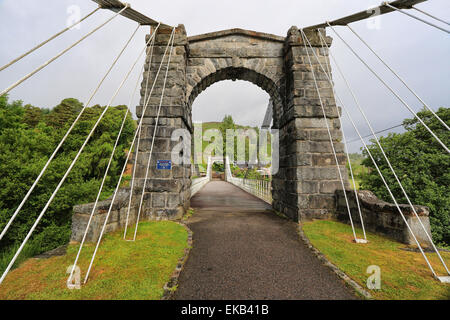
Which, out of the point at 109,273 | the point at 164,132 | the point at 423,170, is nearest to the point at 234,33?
the point at 164,132

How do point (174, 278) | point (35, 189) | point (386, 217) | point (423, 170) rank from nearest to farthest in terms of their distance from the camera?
point (174, 278) → point (386, 217) → point (35, 189) → point (423, 170)

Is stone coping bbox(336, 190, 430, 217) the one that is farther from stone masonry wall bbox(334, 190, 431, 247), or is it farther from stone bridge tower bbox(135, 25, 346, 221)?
stone bridge tower bbox(135, 25, 346, 221)

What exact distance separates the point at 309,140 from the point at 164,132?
13.3 ft

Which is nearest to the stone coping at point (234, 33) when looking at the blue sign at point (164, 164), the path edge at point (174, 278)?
the blue sign at point (164, 164)

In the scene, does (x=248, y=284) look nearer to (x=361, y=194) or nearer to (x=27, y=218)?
(x=361, y=194)

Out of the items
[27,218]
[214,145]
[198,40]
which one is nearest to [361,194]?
[198,40]

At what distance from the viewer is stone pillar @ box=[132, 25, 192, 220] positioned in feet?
16.2

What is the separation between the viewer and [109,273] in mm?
2396

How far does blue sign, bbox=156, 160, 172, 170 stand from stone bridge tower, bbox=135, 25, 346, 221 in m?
0.10

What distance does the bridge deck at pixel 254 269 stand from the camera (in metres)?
2.16

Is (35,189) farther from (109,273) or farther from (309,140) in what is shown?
(309,140)

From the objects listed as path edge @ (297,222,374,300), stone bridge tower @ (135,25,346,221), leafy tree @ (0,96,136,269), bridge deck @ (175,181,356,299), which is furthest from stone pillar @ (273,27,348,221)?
leafy tree @ (0,96,136,269)

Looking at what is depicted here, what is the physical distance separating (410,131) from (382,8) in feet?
35.6

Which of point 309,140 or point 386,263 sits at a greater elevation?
point 309,140
